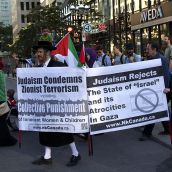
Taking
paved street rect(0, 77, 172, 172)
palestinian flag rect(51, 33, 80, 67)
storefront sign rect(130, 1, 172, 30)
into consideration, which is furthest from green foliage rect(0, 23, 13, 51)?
paved street rect(0, 77, 172, 172)

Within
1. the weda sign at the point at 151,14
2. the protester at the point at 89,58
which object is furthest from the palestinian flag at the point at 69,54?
the weda sign at the point at 151,14

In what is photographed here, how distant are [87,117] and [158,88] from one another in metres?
1.21

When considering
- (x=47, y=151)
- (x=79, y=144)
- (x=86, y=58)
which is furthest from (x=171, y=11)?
(x=47, y=151)

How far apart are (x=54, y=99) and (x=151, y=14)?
23961 mm

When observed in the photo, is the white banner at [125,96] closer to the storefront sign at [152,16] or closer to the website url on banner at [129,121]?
the website url on banner at [129,121]

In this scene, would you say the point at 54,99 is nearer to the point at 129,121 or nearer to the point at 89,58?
the point at 129,121

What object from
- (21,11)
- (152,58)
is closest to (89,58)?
(152,58)

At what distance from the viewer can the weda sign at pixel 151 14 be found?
94.3 feet

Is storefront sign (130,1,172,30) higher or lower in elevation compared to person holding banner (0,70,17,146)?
higher

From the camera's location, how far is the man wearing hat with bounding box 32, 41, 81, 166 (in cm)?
711

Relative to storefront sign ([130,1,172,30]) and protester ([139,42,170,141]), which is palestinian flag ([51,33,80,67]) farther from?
storefront sign ([130,1,172,30])

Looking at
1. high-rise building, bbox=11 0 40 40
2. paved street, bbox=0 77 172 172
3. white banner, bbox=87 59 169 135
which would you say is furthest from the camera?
high-rise building, bbox=11 0 40 40

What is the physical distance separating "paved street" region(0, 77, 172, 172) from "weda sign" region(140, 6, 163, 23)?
2001 centimetres

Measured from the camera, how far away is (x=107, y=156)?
7746mm
